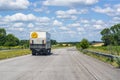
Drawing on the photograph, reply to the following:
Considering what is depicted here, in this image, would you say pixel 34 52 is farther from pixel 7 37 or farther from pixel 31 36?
pixel 7 37

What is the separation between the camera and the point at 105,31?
172m

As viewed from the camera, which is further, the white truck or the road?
the white truck

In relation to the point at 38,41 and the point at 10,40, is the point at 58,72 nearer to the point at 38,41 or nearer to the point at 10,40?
the point at 38,41

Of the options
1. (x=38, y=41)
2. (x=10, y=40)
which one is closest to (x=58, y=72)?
(x=38, y=41)

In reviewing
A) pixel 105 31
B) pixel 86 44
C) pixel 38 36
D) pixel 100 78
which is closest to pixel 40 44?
pixel 38 36

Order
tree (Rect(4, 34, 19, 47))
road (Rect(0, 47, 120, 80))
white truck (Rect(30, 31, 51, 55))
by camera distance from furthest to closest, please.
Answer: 1. tree (Rect(4, 34, 19, 47))
2. white truck (Rect(30, 31, 51, 55))
3. road (Rect(0, 47, 120, 80))

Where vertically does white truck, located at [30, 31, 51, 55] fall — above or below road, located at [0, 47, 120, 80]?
above

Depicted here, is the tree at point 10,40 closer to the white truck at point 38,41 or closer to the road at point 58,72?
the white truck at point 38,41

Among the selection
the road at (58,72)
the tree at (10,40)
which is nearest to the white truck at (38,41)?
the road at (58,72)

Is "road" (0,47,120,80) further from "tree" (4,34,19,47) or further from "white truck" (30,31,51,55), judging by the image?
"tree" (4,34,19,47)

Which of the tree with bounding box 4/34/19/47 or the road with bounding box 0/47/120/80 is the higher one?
the tree with bounding box 4/34/19/47

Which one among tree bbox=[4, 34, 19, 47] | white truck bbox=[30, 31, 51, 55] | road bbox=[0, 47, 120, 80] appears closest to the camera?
road bbox=[0, 47, 120, 80]

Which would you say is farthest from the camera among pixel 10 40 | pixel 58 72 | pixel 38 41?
pixel 10 40

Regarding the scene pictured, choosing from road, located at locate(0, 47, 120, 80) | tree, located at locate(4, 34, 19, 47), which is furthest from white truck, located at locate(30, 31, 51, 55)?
tree, located at locate(4, 34, 19, 47)
